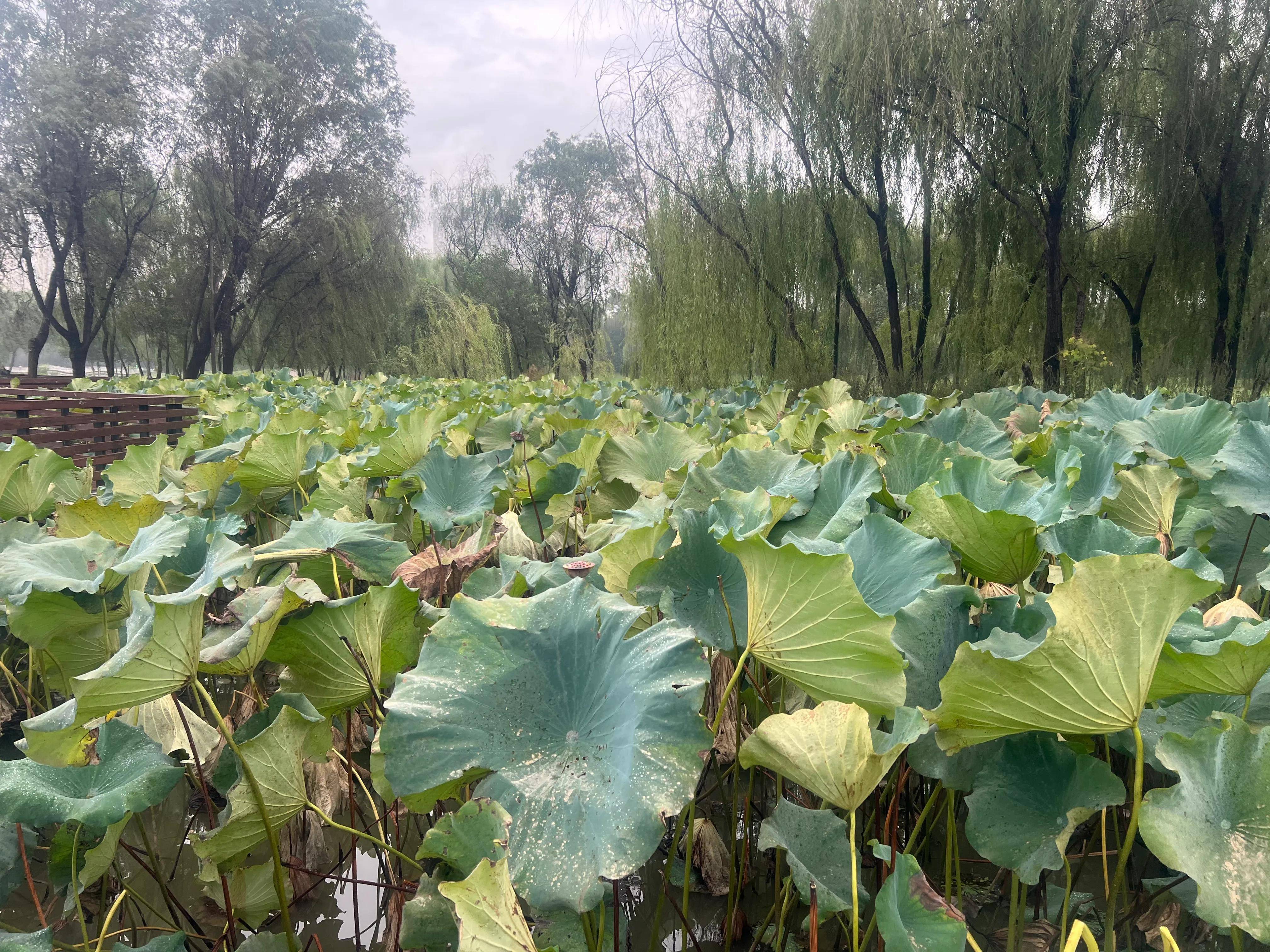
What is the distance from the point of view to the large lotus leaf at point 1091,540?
2.81ft

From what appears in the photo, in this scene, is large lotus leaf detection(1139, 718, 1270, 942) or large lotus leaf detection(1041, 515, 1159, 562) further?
large lotus leaf detection(1041, 515, 1159, 562)

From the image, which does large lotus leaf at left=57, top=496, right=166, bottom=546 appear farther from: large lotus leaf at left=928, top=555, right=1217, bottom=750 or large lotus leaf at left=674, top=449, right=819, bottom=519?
large lotus leaf at left=928, top=555, right=1217, bottom=750

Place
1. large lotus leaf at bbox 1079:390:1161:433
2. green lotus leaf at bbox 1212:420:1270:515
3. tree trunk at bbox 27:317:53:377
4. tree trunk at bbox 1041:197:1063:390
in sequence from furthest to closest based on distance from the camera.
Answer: tree trunk at bbox 27:317:53:377 < tree trunk at bbox 1041:197:1063:390 < large lotus leaf at bbox 1079:390:1161:433 < green lotus leaf at bbox 1212:420:1270:515

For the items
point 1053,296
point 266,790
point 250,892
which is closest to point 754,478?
point 266,790

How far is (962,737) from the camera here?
0.61m

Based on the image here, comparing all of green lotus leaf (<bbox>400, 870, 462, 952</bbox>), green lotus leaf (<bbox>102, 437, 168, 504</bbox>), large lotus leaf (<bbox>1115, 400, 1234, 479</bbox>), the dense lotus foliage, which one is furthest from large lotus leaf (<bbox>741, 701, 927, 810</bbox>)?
green lotus leaf (<bbox>102, 437, 168, 504</bbox>)

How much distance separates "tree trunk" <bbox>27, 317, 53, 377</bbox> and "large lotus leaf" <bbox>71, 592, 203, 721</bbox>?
11.9 meters

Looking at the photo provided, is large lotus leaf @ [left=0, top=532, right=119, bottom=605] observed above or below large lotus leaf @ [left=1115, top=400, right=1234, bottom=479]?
below

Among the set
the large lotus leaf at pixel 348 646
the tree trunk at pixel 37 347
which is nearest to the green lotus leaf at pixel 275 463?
the large lotus leaf at pixel 348 646

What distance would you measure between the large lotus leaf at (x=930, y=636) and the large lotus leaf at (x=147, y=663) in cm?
68

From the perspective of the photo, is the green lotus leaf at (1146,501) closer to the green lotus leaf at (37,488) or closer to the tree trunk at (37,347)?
Result: the green lotus leaf at (37,488)

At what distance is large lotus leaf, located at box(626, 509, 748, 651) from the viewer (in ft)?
2.60

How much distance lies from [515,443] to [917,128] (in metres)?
5.92

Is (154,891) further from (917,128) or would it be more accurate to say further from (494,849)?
(917,128)
